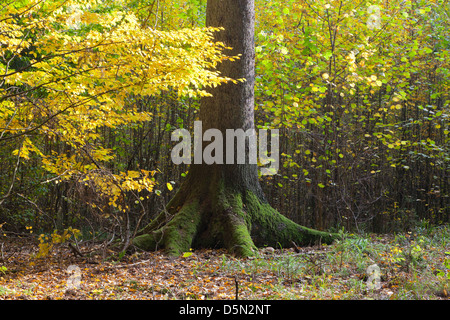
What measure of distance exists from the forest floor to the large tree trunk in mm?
434

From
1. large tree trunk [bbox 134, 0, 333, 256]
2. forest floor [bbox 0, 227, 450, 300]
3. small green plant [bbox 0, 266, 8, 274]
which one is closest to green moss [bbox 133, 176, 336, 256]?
large tree trunk [bbox 134, 0, 333, 256]

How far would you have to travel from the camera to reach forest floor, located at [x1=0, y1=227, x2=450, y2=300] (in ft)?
12.3

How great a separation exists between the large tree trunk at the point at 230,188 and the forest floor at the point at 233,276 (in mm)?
434

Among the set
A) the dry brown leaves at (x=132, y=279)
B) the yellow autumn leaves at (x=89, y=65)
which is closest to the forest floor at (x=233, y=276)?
the dry brown leaves at (x=132, y=279)

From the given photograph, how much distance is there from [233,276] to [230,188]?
6.85 ft

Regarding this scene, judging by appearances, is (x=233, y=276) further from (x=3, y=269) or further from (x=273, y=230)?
(x=3, y=269)

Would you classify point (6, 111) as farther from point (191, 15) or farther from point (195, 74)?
point (191, 15)

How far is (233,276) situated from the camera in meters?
4.38

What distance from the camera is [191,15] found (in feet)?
29.2

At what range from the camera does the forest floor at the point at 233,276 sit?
12.3 ft

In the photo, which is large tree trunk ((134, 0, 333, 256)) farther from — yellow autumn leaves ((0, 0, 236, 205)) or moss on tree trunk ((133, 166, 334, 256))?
yellow autumn leaves ((0, 0, 236, 205))

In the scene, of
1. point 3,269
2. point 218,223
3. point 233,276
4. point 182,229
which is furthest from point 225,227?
point 3,269

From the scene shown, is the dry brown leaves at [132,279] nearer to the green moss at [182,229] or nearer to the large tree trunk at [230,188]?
the green moss at [182,229]
